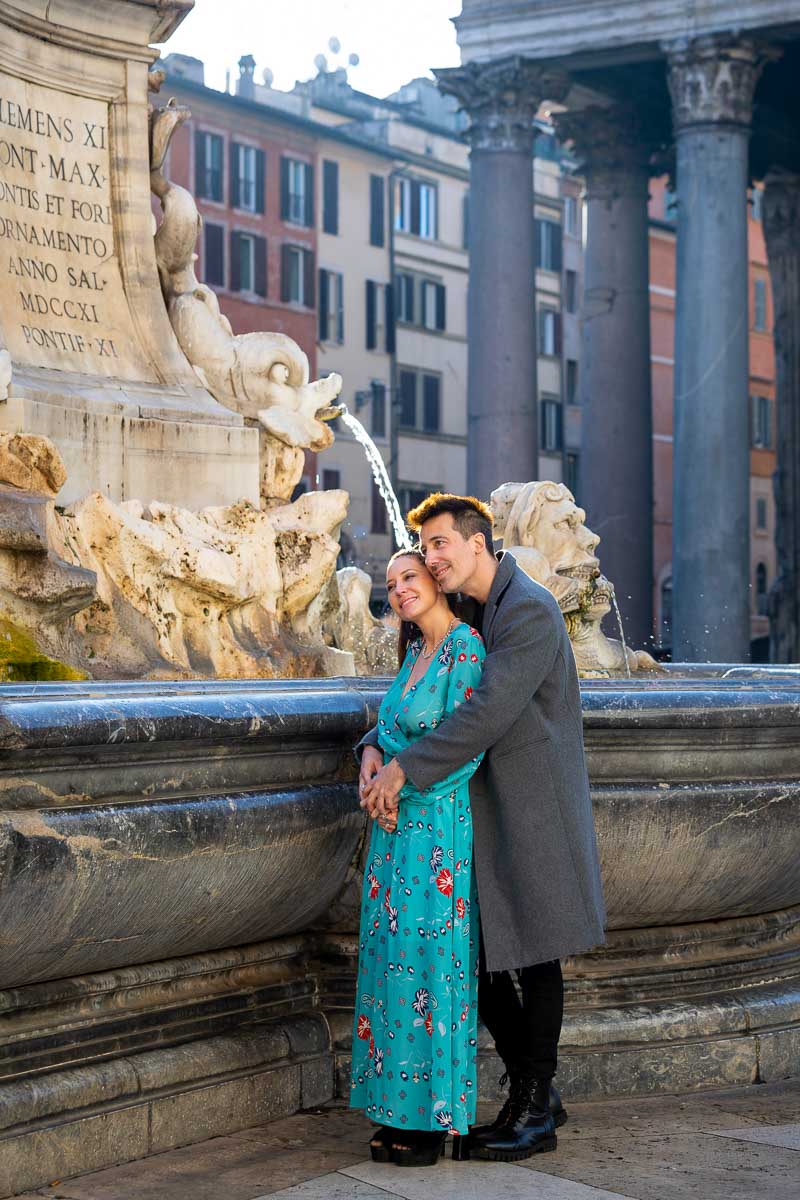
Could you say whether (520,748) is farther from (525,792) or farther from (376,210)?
(376,210)

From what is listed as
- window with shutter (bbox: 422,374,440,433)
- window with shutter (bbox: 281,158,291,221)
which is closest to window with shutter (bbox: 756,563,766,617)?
window with shutter (bbox: 422,374,440,433)

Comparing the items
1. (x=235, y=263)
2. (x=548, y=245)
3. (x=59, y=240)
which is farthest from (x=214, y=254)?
(x=59, y=240)

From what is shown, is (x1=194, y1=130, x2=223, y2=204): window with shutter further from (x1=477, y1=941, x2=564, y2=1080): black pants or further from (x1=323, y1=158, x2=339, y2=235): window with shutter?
(x1=477, y1=941, x2=564, y2=1080): black pants

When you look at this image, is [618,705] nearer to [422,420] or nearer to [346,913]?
[346,913]

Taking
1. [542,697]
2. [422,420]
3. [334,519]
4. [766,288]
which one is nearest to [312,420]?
[334,519]

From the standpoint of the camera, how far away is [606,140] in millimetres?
32875

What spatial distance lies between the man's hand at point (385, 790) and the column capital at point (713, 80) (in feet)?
78.8

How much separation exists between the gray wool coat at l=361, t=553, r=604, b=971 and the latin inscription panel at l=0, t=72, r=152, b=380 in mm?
3635

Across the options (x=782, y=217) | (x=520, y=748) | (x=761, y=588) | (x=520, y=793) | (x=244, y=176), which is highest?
(x=244, y=176)

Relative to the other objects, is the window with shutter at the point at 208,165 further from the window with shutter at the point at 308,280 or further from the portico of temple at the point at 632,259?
the portico of temple at the point at 632,259

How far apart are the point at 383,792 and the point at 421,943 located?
37 centimetres

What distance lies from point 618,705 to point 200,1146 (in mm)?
1589

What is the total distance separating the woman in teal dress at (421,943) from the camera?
5.02m

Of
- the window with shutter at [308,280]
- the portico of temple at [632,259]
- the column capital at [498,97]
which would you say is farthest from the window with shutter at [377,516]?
the column capital at [498,97]
